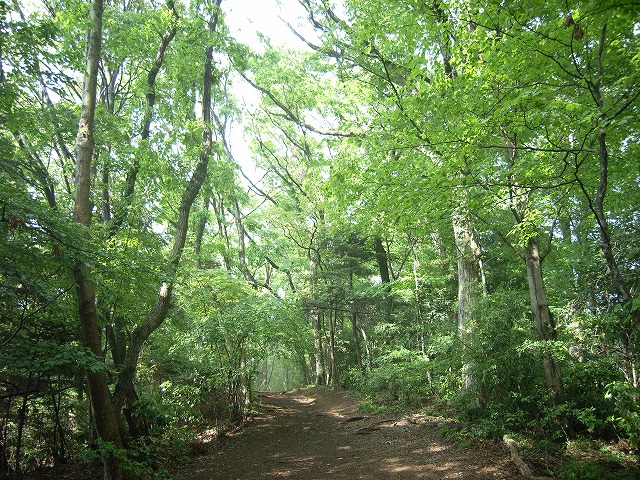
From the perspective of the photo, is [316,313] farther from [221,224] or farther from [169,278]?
[169,278]

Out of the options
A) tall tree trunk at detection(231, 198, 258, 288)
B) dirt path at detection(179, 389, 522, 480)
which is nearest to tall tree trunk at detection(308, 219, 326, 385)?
tall tree trunk at detection(231, 198, 258, 288)

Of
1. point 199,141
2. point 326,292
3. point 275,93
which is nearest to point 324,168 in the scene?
point 199,141

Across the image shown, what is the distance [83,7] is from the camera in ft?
24.2

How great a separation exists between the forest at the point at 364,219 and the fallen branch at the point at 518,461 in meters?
0.29

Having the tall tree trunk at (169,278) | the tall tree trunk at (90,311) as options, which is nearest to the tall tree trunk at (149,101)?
the tall tree trunk at (169,278)

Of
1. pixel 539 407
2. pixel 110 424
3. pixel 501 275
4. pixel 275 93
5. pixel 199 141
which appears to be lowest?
pixel 539 407

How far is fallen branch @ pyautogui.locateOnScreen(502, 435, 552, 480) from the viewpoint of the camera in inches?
183

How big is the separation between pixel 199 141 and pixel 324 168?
3.64m

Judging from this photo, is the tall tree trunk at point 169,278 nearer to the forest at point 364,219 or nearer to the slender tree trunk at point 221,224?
the forest at point 364,219

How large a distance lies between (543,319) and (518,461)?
240cm

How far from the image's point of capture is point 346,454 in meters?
7.33

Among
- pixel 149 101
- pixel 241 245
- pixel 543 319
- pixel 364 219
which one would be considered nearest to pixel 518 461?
pixel 543 319

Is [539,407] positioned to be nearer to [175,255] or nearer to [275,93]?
[175,255]

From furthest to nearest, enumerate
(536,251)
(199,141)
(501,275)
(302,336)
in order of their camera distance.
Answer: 1. (501,275)
2. (302,336)
3. (199,141)
4. (536,251)
